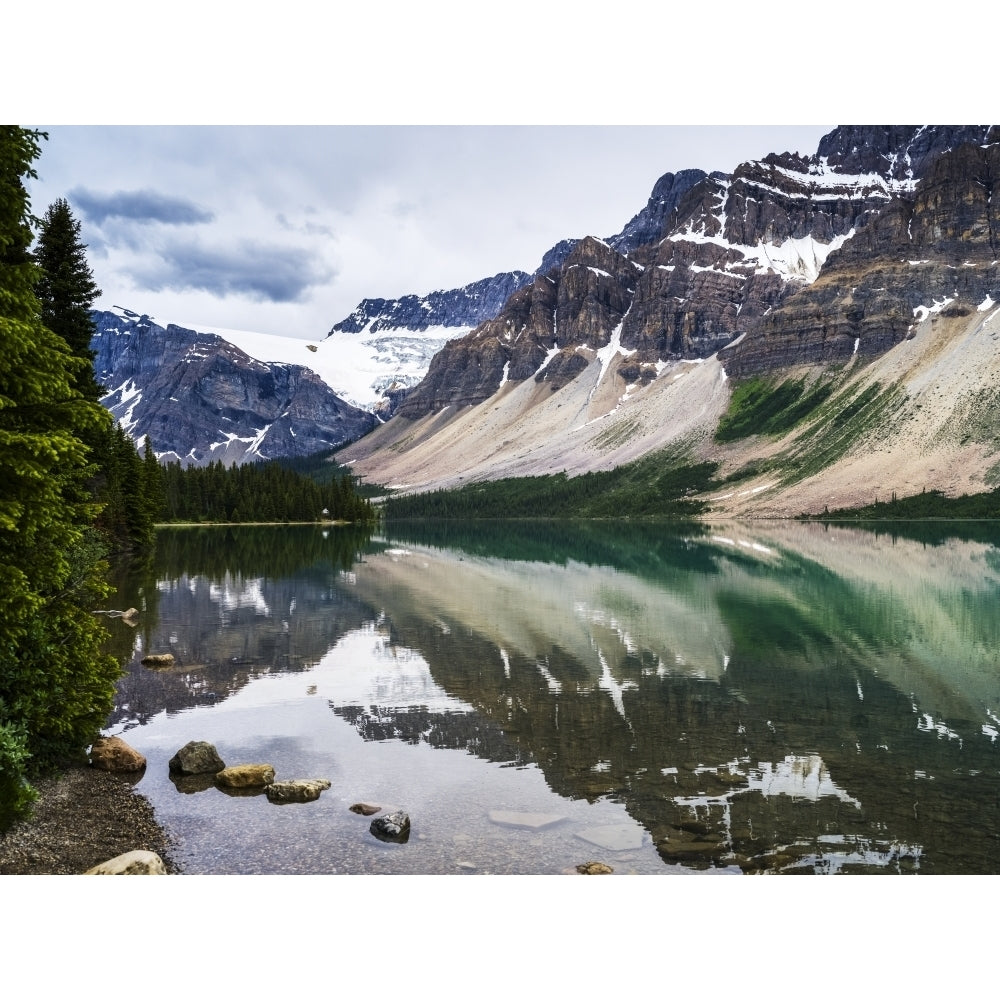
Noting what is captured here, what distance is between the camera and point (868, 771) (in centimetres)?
2116

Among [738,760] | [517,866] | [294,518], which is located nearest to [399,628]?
[738,760]

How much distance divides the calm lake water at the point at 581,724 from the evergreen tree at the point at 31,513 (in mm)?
3117

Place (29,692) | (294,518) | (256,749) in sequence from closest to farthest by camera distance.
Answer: (29,692) → (256,749) → (294,518)

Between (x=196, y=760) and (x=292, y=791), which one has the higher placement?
(x=292, y=791)

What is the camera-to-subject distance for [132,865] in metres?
14.3

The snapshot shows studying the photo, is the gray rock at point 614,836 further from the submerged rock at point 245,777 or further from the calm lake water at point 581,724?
the submerged rock at point 245,777

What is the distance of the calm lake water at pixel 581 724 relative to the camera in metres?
16.7

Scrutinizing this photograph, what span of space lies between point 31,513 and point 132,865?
640cm

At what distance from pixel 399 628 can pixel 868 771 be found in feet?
92.4

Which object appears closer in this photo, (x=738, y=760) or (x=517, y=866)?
(x=517, y=866)

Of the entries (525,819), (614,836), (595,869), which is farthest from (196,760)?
(595,869)

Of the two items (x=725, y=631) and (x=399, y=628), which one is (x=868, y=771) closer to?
(x=725, y=631)

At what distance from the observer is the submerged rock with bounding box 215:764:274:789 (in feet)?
66.0

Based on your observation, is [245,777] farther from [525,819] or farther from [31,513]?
[31,513]
